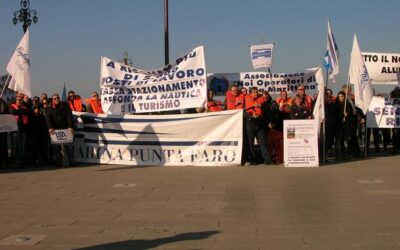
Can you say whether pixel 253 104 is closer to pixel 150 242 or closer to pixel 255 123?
pixel 255 123

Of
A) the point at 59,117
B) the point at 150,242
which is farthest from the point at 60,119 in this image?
the point at 150,242

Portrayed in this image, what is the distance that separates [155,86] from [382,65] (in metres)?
7.77

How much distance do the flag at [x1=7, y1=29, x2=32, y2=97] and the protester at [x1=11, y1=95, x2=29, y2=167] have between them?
66 centimetres

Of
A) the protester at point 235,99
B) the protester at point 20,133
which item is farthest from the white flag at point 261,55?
the protester at point 20,133

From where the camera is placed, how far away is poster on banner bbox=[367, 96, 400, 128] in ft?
52.5

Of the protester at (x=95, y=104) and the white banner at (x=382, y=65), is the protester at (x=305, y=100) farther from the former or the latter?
the protester at (x=95, y=104)

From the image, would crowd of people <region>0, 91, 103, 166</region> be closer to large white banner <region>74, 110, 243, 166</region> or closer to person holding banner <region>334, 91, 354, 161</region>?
large white banner <region>74, 110, 243, 166</region>

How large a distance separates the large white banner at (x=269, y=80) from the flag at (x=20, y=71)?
6.16 m

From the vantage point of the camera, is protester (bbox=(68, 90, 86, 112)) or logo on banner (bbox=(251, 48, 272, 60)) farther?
logo on banner (bbox=(251, 48, 272, 60))

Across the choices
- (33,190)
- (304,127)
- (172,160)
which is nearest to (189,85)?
(172,160)

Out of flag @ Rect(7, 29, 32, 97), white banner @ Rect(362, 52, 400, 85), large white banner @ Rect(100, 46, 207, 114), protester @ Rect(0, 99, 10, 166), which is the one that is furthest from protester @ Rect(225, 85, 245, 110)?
white banner @ Rect(362, 52, 400, 85)

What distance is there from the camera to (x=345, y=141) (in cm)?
1496

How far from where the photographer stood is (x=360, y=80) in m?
15.2

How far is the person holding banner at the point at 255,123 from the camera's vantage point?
13.5m
